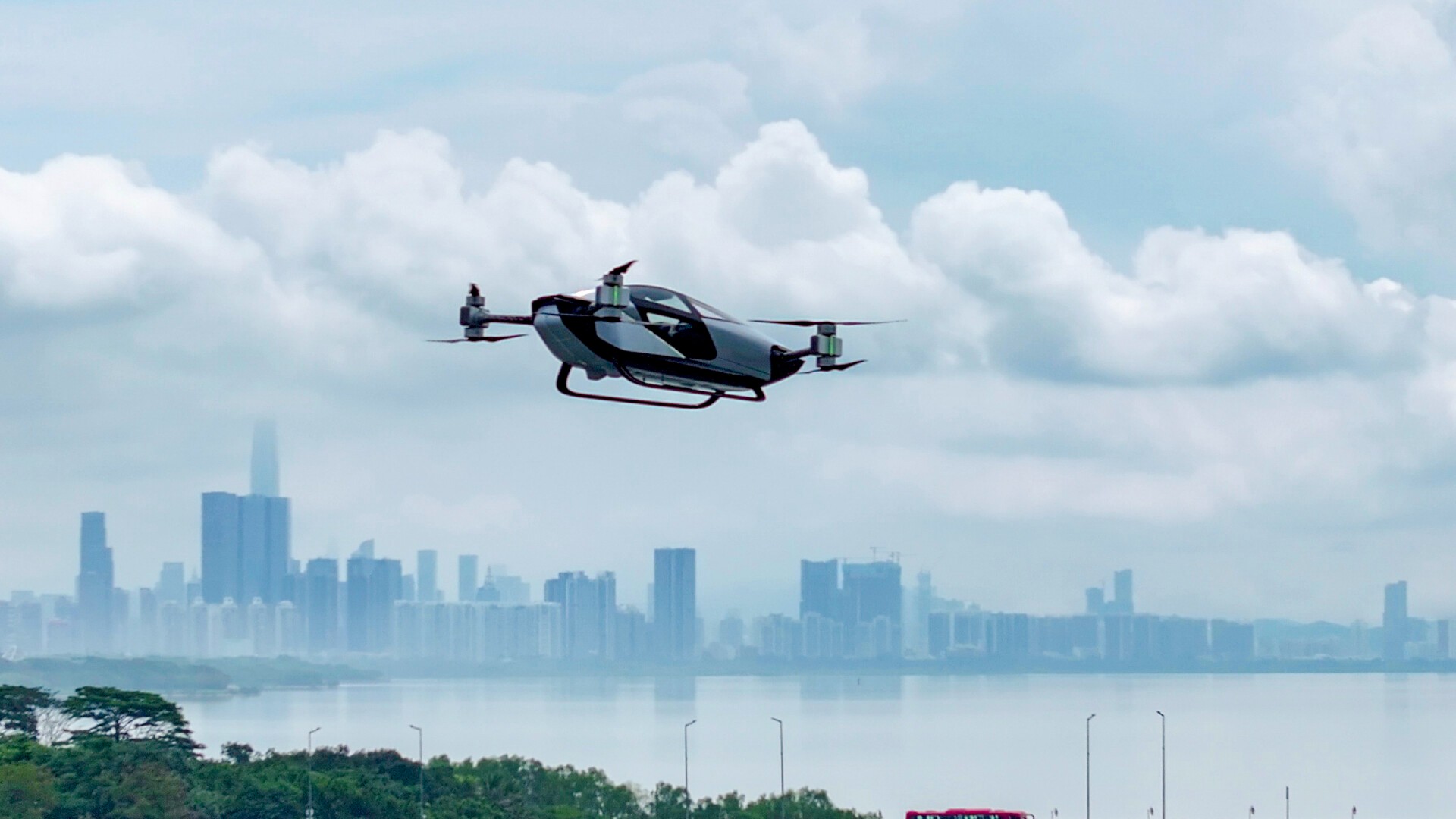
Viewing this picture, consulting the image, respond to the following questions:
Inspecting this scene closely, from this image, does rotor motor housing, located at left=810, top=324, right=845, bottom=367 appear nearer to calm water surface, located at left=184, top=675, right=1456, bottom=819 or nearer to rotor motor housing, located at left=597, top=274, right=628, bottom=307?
rotor motor housing, located at left=597, top=274, right=628, bottom=307

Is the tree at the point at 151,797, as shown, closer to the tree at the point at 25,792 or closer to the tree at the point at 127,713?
the tree at the point at 25,792

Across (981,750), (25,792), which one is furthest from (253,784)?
(981,750)

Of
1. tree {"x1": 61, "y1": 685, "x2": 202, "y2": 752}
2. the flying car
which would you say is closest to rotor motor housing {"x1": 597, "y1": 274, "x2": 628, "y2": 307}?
the flying car

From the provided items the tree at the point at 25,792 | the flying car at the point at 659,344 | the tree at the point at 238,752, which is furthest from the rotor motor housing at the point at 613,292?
the tree at the point at 238,752

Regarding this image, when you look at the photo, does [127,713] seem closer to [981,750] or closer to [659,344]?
[659,344]

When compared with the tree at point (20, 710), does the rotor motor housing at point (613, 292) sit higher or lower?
higher

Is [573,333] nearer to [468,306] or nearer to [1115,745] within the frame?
[468,306]
